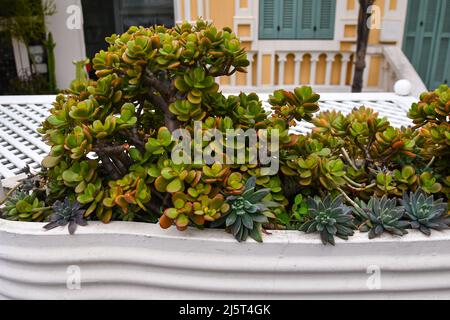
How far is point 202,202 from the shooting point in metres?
1.01

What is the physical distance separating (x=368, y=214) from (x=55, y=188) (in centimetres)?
86

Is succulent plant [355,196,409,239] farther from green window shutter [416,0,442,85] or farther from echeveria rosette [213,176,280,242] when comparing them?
green window shutter [416,0,442,85]

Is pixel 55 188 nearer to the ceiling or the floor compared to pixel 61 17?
nearer to the floor

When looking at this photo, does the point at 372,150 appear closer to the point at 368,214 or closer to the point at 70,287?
the point at 368,214

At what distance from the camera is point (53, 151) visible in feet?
3.51

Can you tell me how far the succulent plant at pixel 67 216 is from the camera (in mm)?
1077

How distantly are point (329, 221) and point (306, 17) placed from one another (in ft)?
14.2

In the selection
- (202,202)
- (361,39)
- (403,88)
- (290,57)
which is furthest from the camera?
(290,57)

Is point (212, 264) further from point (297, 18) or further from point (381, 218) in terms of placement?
point (297, 18)

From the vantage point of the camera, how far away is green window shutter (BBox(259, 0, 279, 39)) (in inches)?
192

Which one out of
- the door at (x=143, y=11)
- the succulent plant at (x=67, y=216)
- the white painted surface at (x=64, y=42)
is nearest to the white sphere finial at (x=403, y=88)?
the succulent plant at (x=67, y=216)

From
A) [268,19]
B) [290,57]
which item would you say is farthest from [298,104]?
[290,57]
